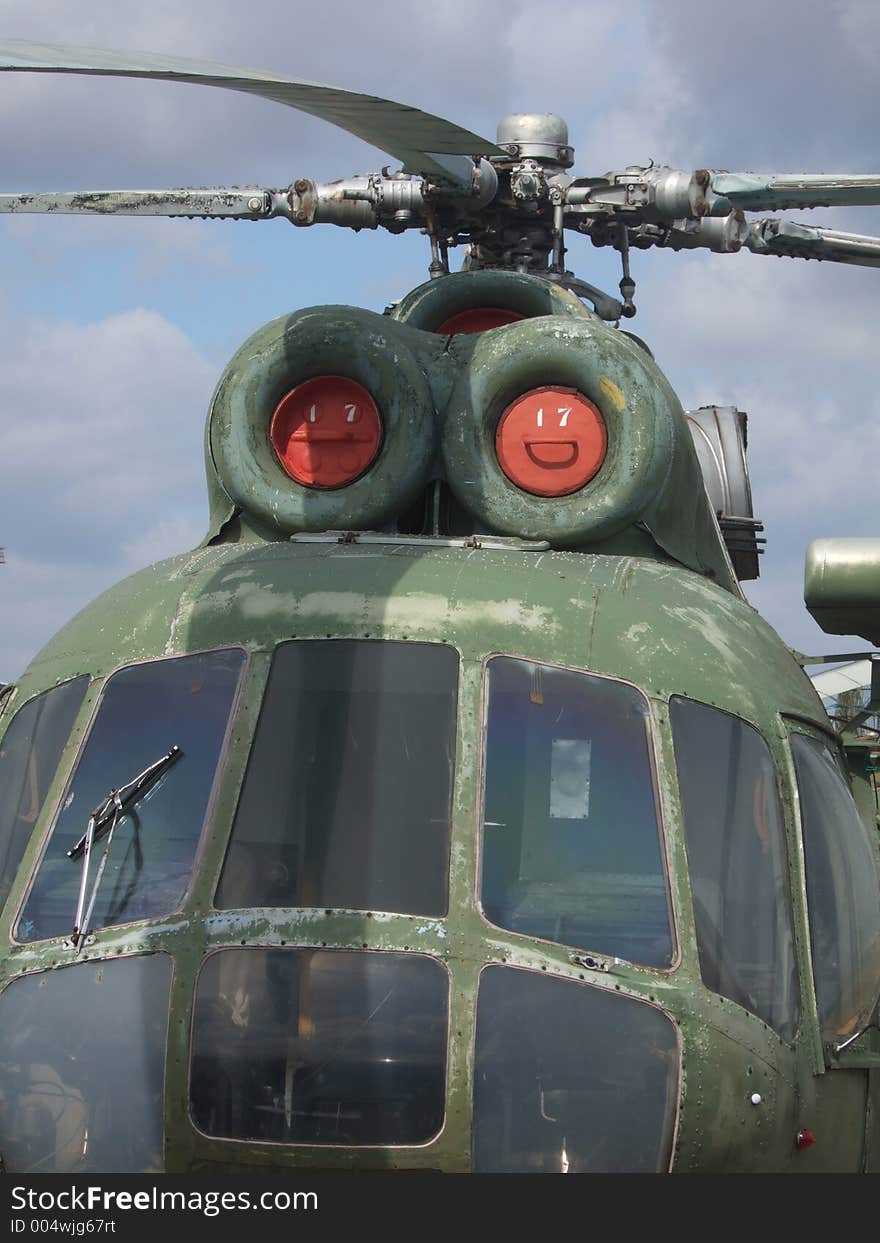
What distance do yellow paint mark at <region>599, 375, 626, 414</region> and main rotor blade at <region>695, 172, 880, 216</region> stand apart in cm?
165

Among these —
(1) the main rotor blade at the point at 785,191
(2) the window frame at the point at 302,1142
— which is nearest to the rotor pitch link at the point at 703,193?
(1) the main rotor blade at the point at 785,191

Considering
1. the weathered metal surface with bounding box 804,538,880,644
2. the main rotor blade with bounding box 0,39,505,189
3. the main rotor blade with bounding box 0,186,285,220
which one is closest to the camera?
the main rotor blade with bounding box 0,39,505,189

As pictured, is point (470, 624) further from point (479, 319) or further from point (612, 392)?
point (479, 319)

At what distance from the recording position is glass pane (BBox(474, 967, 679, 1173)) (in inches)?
194

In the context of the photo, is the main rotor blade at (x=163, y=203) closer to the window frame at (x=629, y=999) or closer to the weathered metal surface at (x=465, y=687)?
the weathered metal surface at (x=465, y=687)

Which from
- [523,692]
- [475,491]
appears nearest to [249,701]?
[523,692]

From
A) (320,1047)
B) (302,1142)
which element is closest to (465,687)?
(320,1047)

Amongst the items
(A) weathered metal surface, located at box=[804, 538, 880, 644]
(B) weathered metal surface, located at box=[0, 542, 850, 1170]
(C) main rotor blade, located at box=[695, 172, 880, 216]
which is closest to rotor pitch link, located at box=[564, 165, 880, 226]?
(C) main rotor blade, located at box=[695, 172, 880, 216]

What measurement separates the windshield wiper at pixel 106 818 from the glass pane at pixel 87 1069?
205 millimetres

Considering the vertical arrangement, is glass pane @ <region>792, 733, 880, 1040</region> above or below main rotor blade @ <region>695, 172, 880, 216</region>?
below

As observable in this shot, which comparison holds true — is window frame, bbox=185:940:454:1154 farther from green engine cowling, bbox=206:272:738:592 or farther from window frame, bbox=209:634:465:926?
green engine cowling, bbox=206:272:738:592

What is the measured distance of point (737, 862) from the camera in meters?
5.54

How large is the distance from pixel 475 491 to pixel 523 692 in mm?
1169

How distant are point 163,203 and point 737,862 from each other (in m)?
4.07
